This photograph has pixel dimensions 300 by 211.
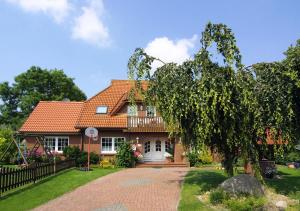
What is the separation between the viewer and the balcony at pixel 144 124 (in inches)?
1207

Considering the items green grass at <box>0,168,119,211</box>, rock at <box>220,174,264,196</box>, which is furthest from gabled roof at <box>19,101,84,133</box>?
rock at <box>220,174,264,196</box>

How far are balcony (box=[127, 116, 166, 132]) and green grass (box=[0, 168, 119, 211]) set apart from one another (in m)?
8.87

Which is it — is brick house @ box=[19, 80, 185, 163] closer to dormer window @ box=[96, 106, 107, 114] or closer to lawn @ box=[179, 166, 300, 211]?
dormer window @ box=[96, 106, 107, 114]

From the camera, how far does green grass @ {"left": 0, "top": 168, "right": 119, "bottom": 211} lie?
13176 millimetres

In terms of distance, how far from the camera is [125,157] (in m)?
28.3

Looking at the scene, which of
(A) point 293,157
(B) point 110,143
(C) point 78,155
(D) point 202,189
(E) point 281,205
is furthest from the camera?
(B) point 110,143

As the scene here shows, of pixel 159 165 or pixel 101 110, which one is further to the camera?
pixel 101 110

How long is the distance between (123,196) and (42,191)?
11.4ft

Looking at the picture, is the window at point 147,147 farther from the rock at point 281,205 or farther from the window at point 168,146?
the rock at point 281,205

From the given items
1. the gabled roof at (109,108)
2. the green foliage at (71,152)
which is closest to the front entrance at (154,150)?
the gabled roof at (109,108)

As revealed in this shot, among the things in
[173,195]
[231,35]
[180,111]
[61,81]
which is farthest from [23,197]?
[61,81]

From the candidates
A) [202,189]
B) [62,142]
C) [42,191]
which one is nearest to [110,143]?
[62,142]

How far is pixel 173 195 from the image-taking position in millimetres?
14969

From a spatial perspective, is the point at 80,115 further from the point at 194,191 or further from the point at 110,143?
the point at 194,191
